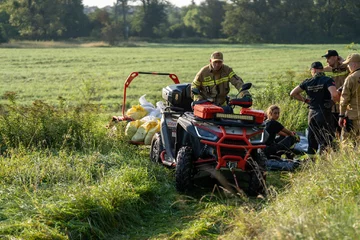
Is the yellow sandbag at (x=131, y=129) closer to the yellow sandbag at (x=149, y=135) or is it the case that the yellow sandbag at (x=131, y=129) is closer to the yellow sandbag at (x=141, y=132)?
the yellow sandbag at (x=141, y=132)

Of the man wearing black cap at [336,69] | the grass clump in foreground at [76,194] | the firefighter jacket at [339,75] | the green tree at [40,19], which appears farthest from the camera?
the green tree at [40,19]

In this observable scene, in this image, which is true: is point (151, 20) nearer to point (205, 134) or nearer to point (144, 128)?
point (144, 128)

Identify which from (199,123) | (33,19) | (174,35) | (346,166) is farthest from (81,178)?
(174,35)

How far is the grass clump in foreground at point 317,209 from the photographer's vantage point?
4379 mm

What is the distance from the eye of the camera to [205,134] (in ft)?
24.4

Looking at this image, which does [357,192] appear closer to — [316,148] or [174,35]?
[316,148]

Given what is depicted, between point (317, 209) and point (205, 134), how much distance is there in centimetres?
253

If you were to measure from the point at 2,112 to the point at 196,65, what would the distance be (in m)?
26.1

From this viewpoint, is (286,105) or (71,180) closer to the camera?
(71,180)

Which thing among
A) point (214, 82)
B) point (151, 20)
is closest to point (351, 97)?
point (214, 82)

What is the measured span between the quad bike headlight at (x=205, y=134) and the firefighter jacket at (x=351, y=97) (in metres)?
2.23

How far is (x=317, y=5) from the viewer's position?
74.3 metres

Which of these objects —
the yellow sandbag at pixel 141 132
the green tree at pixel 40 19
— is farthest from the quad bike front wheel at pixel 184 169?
the green tree at pixel 40 19

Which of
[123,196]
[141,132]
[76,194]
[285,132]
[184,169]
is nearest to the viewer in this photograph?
[76,194]
